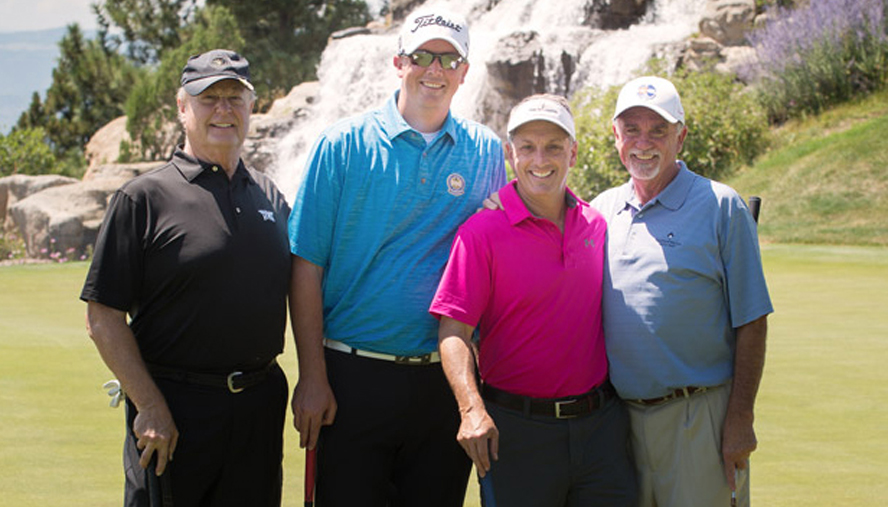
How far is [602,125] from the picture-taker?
19.2 m

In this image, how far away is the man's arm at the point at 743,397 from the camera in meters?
3.26

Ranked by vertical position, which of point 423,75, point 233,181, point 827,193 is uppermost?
point 423,75

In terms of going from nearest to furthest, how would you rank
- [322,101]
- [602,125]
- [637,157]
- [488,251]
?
[488,251], [637,157], [602,125], [322,101]

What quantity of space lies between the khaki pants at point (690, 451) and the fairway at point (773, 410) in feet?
3.03

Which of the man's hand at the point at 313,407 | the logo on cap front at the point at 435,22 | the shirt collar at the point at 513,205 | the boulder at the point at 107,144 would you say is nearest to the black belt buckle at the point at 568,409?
the shirt collar at the point at 513,205

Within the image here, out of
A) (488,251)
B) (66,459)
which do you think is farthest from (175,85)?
(488,251)

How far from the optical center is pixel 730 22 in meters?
23.0

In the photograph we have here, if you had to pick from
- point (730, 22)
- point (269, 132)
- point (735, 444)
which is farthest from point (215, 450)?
point (269, 132)

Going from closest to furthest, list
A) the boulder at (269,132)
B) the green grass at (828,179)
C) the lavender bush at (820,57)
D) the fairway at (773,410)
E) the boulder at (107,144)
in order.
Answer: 1. the fairway at (773,410)
2. the green grass at (828,179)
3. the lavender bush at (820,57)
4. the boulder at (269,132)
5. the boulder at (107,144)

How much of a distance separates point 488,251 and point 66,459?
2566mm

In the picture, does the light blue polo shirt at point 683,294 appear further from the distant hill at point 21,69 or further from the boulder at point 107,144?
the distant hill at point 21,69

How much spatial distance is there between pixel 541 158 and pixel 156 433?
1450 millimetres

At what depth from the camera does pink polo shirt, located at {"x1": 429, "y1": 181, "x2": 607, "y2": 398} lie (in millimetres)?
3150

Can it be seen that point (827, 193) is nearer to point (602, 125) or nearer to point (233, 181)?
point (602, 125)
